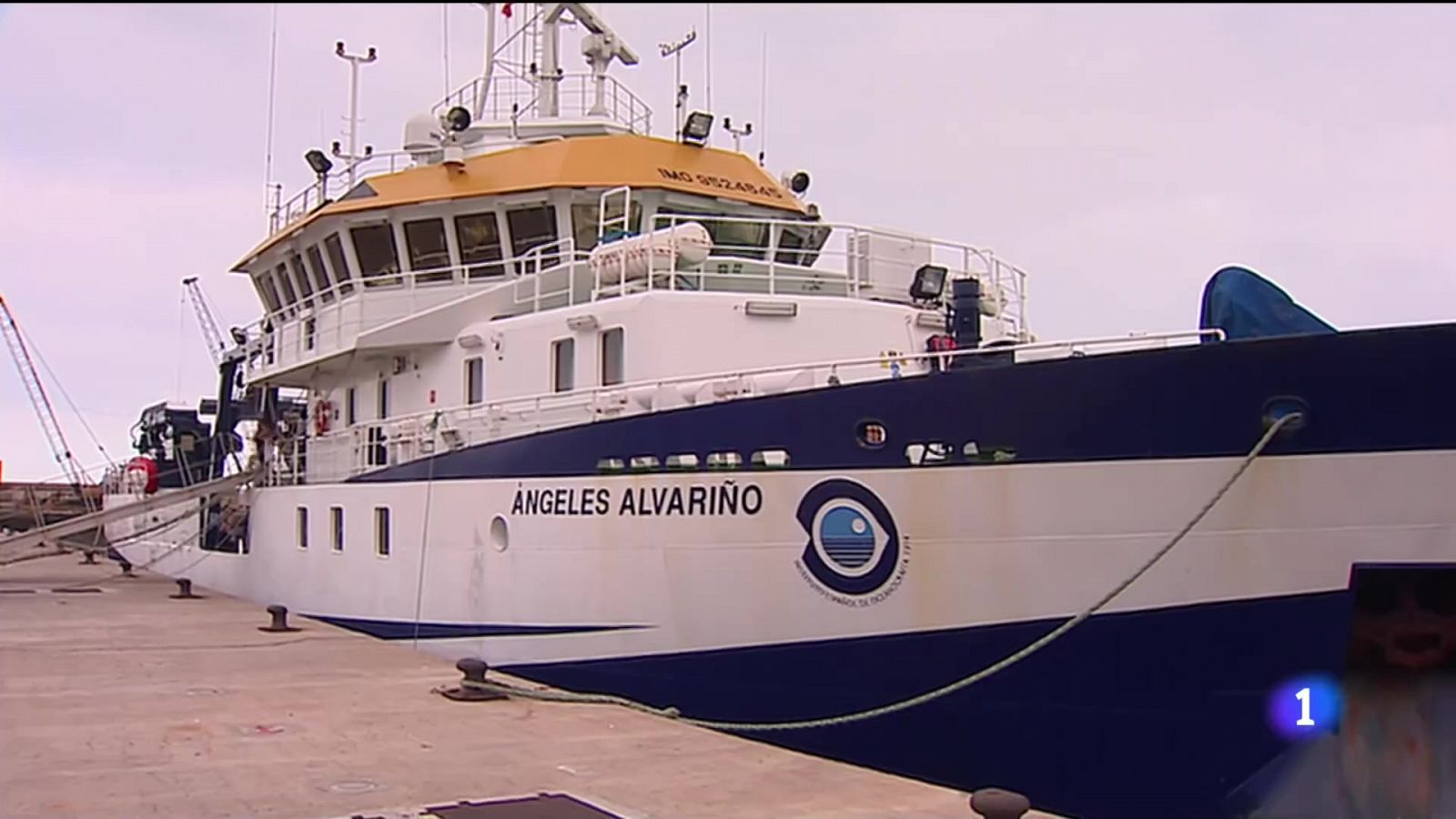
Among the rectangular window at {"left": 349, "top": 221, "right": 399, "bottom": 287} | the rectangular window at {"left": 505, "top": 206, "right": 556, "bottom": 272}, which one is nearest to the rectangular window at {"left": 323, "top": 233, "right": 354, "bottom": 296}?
the rectangular window at {"left": 349, "top": 221, "right": 399, "bottom": 287}

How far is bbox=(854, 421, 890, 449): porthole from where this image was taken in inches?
357

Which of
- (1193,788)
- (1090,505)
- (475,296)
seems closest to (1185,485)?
(1090,505)

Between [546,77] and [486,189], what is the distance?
13.0 feet

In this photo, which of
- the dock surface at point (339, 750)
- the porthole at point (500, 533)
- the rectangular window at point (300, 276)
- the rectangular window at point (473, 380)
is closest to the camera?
the dock surface at point (339, 750)

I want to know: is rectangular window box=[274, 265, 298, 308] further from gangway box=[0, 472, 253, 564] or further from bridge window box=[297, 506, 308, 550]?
bridge window box=[297, 506, 308, 550]

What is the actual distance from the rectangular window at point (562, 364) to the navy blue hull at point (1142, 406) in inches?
122

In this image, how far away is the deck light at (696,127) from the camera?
50.4 ft

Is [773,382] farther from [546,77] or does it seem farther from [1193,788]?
[546,77]

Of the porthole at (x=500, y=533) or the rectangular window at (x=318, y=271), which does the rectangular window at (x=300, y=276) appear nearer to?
the rectangular window at (x=318, y=271)

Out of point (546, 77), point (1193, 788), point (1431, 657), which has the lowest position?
point (1193, 788)

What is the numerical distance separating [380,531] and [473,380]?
208 centimetres

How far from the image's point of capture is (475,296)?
1433cm

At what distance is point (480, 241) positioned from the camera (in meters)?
15.7

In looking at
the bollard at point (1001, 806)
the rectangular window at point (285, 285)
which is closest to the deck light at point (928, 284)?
the bollard at point (1001, 806)
